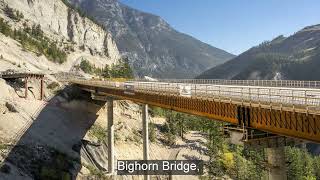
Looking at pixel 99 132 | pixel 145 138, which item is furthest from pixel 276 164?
pixel 99 132

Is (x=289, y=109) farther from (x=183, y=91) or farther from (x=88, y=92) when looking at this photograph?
(x=88, y=92)

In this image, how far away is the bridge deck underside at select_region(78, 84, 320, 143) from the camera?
23.0 metres

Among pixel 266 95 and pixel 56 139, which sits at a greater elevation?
pixel 266 95

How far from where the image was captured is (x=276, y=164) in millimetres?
29906

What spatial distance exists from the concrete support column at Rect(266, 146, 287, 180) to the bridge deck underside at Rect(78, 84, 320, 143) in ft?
11.8

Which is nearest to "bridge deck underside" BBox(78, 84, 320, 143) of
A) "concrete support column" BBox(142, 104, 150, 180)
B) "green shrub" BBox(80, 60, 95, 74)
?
"concrete support column" BBox(142, 104, 150, 180)

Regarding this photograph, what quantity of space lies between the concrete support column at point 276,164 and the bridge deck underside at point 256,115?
11.8ft

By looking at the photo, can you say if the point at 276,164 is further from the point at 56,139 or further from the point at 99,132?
the point at 99,132

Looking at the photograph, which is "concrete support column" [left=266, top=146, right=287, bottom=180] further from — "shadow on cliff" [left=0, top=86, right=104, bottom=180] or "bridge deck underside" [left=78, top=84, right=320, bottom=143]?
"shadow on cliff" [left=0, top=86, right=104, bottom=180]

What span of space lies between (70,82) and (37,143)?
33.0 meters

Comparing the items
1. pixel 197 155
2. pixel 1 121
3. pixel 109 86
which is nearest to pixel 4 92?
pixel 1 121

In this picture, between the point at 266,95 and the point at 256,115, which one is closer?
the point at 256,115

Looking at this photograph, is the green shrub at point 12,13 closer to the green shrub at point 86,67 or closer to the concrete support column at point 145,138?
the green shrub at point 86,67

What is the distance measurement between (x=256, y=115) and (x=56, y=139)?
1803 inches
